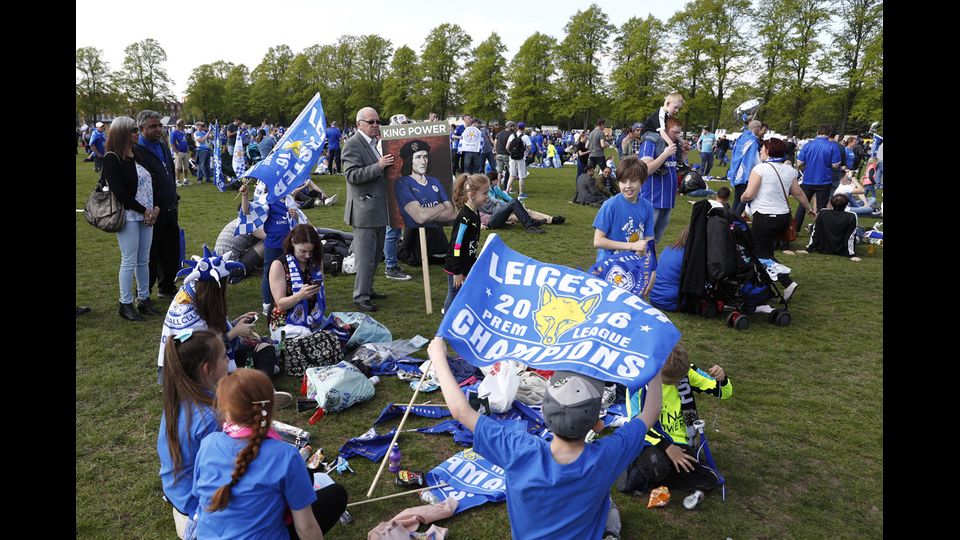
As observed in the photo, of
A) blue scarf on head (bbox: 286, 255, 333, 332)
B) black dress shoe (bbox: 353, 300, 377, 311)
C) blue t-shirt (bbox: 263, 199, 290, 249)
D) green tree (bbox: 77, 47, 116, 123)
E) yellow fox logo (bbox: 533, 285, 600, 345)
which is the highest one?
green tree (bbox: 77, 47, 116, 123)

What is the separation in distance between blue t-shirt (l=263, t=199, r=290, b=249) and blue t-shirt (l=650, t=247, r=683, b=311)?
15.4 feet

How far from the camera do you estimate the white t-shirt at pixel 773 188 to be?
8648 mm

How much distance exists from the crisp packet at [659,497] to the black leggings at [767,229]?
5.84m

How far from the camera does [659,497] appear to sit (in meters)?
4.07

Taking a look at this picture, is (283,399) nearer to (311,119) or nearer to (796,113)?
(311,119)

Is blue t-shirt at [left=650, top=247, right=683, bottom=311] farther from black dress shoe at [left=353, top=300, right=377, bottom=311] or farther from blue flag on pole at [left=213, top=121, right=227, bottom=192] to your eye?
blue flag on pole at [left=213, top=121, right=227, bottom=192]

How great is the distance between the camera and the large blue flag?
10.3ft

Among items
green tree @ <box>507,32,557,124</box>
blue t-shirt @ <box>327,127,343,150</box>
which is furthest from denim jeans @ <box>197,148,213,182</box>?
green tree @ <box>507,32,557,124</box>

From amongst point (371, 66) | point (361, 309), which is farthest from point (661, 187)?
point (371, 66)

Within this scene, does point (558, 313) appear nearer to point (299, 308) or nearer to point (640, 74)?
point (299, 308)

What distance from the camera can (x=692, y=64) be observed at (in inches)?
1980

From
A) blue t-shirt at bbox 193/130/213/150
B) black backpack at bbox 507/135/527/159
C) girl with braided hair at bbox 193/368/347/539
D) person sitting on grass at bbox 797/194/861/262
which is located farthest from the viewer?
blue t-shirt at bbox 193/130/213/150

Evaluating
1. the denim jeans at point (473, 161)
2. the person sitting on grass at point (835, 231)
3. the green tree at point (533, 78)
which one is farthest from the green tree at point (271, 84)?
the person sitting on grass at point (835, 231)

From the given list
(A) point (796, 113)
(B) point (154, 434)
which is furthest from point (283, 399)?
(A) point (796, 113)
